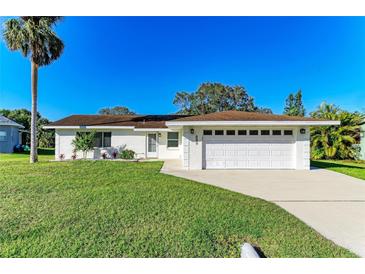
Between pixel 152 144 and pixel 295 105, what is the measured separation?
2783 centimetres

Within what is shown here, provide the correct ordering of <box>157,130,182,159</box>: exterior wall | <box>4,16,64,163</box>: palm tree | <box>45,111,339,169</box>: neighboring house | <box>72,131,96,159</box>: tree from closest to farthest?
<box>45,111,339,169</box>: neighboring house → <box>4,16,64,163</box>: palm tree → <box>72,131,96,159</box>: tree → <box>157,130,182,159</box>: exterior wall

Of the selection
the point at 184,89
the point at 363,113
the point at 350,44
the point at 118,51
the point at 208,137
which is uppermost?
the point at 184,89

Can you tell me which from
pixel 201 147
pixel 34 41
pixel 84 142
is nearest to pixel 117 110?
pixel 84 142

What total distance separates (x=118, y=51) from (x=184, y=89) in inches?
938

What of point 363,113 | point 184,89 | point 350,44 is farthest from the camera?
point 184,89

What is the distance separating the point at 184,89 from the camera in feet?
115

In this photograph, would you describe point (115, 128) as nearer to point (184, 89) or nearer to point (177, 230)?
point (177, 230)

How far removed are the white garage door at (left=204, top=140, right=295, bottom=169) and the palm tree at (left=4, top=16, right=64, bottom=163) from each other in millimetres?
10799

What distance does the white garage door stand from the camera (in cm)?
1050

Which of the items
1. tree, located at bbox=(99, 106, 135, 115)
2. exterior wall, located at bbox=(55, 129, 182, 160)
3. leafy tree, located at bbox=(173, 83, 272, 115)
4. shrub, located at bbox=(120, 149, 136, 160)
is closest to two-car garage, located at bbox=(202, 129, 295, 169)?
exterior wall, located at bbox=(55, 129, 182, 160)

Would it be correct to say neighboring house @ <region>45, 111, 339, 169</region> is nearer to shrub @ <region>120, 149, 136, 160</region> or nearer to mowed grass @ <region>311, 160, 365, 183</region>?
mowed grass @ <region>311, 160, 365, 183</region>

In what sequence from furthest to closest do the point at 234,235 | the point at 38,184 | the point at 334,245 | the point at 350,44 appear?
the point at 350,44, the point at 38,184, the point at 234,235, the point at 334,245

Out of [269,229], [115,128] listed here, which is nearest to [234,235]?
[269,229]

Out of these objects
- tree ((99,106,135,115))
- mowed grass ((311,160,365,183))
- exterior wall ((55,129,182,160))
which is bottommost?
mowed grass ((311,160,365,183))
